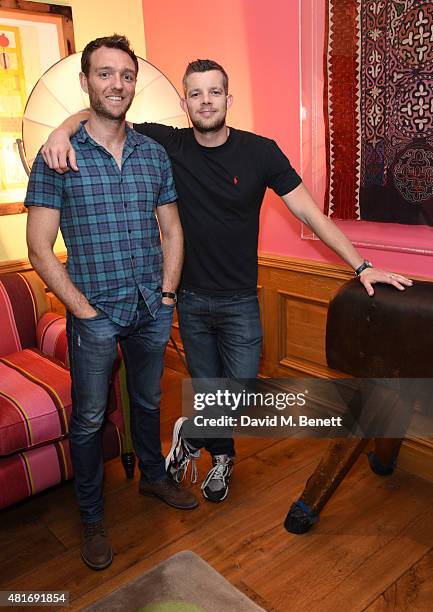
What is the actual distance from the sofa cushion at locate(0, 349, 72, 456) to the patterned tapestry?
145 centimetres

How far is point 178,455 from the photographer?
2369 mm

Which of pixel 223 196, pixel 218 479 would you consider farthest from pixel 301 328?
pixel 223 196

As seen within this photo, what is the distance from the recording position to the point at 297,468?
2.51 m

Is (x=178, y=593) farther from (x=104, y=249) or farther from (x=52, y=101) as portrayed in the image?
(x=52, y=101)

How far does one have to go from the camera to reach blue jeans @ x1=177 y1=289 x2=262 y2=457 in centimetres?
214

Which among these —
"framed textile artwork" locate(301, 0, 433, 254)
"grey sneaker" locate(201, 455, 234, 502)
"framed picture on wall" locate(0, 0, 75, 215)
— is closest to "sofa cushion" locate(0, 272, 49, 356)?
"framed picture on wall" locate(0, 0, 75, 215)

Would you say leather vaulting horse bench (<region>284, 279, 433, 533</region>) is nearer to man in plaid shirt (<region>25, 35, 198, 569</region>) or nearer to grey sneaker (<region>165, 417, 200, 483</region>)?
grey sneaker (<region>165, 417, 200, 483</region>)

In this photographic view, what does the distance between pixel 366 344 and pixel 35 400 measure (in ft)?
4.14

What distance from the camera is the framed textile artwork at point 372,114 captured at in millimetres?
2080

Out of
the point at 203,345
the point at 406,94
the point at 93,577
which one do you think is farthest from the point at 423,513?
the point at 406,94

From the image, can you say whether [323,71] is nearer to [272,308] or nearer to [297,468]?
[272,308]

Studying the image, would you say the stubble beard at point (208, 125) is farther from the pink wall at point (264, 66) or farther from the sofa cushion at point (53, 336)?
the sofa cushion at point (53, 336)

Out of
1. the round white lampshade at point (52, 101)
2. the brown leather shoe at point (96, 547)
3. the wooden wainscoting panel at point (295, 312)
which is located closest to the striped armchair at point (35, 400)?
the brown leather shoe at point (96, 547)

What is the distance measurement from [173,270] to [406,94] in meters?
1.13
